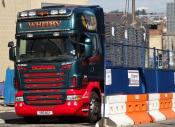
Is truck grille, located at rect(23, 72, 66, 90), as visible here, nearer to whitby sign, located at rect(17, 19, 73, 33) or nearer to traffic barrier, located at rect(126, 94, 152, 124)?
whitby sign, located at rect(17, 19, 73, 33)

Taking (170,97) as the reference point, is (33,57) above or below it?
above

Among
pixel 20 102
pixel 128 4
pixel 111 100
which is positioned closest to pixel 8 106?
pixel 20 102

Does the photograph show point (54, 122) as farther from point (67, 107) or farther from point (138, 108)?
point (138, 108)

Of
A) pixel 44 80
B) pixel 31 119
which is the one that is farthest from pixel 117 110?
pixel 31 119

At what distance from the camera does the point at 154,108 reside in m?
20.1

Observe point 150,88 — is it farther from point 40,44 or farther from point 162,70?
point 40,44

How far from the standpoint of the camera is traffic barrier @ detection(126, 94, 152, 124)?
60.2 feet

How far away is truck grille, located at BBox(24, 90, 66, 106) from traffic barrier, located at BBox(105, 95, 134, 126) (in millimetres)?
1590

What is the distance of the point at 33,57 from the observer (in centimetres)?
1809

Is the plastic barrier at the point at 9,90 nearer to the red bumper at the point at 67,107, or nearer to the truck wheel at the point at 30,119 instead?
the truck wheel at the point at 30,119

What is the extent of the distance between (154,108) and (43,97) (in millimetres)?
4363

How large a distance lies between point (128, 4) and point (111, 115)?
135 feet

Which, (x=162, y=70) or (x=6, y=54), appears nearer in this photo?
(x=162, y=70)

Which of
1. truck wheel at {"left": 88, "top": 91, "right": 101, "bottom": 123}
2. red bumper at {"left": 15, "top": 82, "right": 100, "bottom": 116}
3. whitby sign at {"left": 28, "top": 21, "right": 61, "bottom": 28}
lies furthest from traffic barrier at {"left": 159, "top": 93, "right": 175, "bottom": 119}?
whitby sign at {"left": 28, "top": 21, "right": 61, "bottom": 28}
